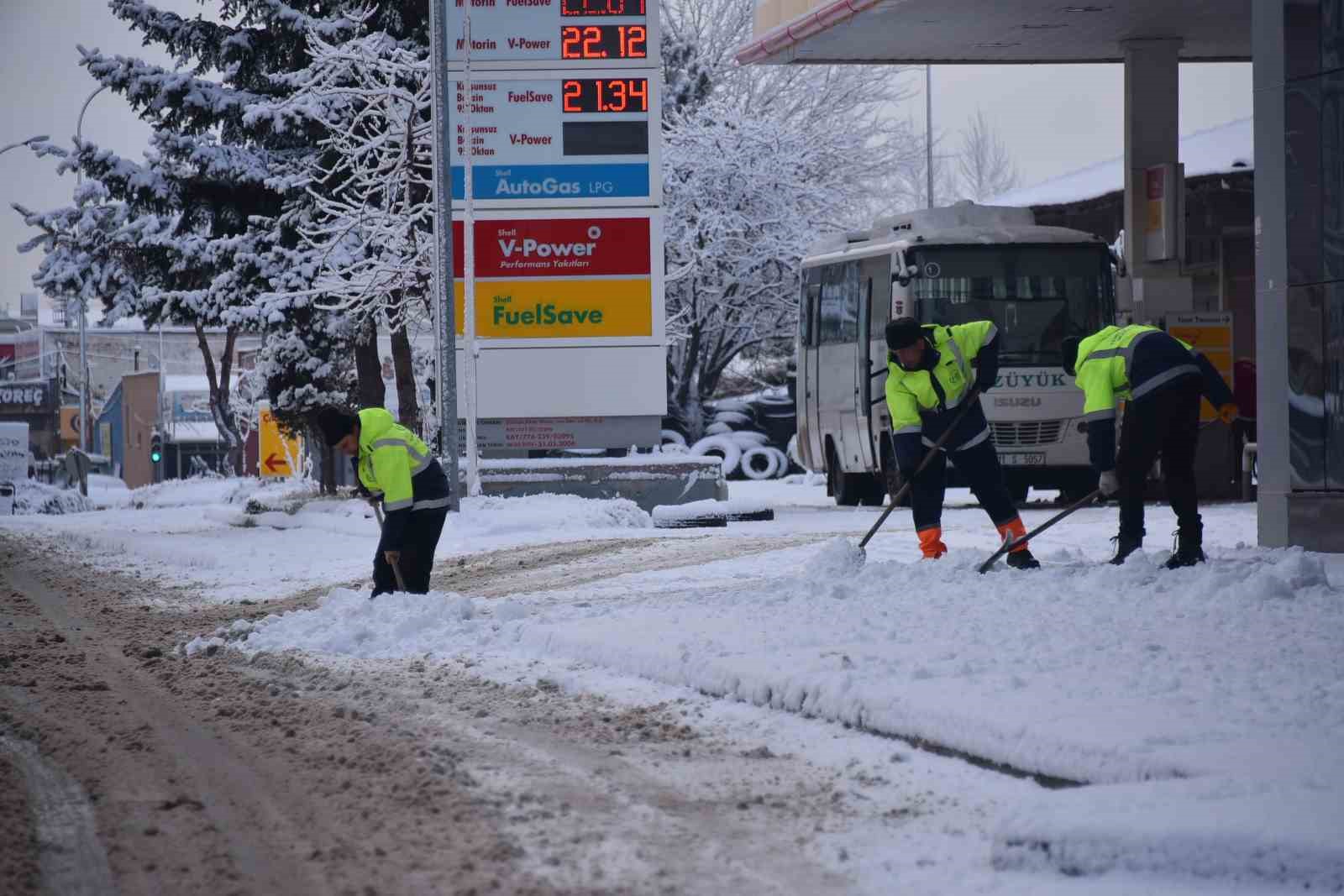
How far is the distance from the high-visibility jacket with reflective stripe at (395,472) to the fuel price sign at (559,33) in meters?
12.5

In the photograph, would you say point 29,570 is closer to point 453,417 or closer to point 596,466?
point 453,417

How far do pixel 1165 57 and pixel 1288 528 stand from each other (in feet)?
43.0

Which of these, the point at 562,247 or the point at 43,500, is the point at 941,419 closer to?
the point at 562,247

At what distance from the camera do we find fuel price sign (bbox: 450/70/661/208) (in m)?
22.8

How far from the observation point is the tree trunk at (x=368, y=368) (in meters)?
29.2

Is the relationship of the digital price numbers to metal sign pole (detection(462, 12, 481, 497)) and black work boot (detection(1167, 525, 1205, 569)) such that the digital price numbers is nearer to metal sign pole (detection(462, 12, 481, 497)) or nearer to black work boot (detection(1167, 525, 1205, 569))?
metal sign pole (detection(462, 12, 481, 497))

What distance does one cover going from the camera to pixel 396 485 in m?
10.8

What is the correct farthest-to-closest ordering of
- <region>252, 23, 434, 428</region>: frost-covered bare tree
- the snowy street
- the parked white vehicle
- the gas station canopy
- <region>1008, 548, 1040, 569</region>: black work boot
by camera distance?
<region>252, 23, 434, 428</region>: frost-covered bare tree → the gas station canopy → the parked white vehicle → <region>1008, 548, 1040, 569</region>: black work boot → the snowy street

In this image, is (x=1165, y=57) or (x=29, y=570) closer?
(x=29, y=570)

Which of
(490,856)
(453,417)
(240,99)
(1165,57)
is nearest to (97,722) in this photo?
(490,856)

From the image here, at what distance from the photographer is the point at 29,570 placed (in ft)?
60.2

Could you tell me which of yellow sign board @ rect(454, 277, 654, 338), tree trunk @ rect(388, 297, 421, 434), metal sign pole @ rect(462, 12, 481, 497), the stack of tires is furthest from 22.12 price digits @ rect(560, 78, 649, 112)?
the stack of tires

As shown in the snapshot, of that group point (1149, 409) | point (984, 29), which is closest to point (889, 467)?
point (984, 29)

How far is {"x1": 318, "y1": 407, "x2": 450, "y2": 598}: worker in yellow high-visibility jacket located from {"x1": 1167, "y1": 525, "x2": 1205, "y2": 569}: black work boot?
14.2 ft
